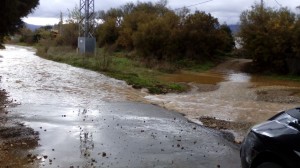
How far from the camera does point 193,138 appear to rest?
10039mm

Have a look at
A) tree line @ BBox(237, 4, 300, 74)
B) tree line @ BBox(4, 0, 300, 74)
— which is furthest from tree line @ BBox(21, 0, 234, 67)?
tree line @ BBox(237, 4, 300, 74)

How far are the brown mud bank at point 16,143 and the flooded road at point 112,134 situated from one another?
0.14m

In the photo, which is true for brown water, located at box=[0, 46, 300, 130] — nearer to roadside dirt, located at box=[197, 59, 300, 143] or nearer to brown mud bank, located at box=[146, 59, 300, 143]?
brown mud bank, located at box=[146, 59, 300, 143]

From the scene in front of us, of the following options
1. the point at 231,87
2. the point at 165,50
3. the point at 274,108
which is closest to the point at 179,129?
the point at 274,108

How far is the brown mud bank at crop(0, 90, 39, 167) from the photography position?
7.67m

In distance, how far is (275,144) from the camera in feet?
14.6

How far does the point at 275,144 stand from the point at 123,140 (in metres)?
5.36

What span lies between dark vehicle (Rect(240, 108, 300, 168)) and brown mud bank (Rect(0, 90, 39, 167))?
4112 millimetres

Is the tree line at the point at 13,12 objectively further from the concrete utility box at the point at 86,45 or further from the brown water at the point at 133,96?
the concrete utility box at the point at 86,45

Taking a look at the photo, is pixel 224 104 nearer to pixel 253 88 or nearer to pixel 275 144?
pixel 253 88

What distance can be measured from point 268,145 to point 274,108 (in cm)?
1182

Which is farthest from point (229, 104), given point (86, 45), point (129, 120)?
point (86, 45)

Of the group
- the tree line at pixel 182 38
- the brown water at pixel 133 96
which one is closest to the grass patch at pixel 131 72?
the brown water at pixel 133 96

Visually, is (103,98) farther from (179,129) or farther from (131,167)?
(131,167)
